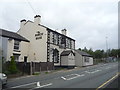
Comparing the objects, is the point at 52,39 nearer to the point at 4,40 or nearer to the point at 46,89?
the point at 4,40

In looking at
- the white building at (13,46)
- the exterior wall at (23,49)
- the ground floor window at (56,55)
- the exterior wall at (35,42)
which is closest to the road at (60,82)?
the white building at (13,46)

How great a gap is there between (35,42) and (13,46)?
18.1 feet

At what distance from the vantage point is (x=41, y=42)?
2938 cm

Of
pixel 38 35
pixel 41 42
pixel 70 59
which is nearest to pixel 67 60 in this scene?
pixel 70 59

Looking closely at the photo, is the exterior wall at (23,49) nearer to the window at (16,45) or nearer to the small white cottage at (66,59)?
the window at (16,45)

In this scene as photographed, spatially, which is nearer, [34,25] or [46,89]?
[46,89]

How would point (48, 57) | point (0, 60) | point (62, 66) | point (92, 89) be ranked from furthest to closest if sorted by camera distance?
1. point (62, 66)
2. point (48, 57)
3. point (0, 60)
4. point (92, 89)

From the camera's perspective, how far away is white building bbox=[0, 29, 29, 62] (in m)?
24.2

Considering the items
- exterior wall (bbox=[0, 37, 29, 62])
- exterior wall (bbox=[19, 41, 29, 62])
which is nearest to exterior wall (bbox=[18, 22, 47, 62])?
exterior wall (bbox=[19, 41, 29, 62])

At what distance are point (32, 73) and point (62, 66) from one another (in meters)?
12.5

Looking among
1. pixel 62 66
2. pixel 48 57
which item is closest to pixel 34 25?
pixel 48 57

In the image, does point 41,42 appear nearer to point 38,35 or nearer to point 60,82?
point 38,35

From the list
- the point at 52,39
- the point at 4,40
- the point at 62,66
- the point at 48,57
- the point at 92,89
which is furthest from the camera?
the point at 62,66

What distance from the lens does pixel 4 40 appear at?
2438 centimetres
